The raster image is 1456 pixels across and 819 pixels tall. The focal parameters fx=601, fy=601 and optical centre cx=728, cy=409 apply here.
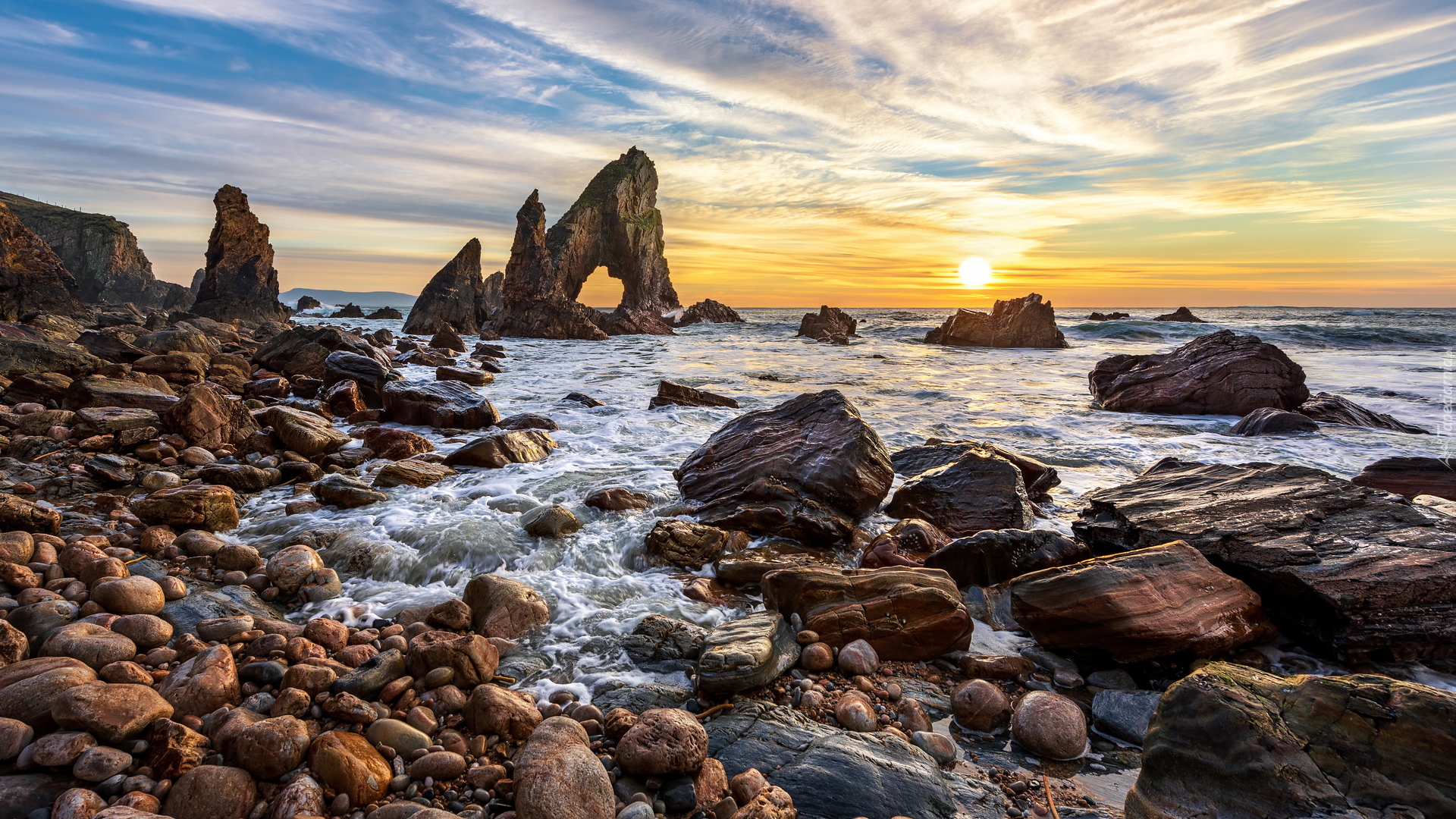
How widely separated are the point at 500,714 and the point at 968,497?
208 inches

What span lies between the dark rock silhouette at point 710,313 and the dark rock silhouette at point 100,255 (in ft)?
172

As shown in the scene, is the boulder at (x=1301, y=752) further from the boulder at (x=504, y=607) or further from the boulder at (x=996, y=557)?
the boulder at (x=504, y=607)

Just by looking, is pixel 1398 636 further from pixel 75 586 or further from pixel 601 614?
pixel 75 586

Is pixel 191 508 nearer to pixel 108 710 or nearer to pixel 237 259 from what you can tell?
pixel 108 710

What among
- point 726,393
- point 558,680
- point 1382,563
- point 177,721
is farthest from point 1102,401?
point 177,721

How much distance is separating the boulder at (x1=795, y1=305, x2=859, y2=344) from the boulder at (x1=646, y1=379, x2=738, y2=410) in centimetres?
3179

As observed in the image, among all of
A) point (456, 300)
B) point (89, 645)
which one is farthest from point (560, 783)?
point (456, 300)

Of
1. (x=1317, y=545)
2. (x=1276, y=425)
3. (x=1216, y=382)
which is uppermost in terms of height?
(x=1216, y=382)

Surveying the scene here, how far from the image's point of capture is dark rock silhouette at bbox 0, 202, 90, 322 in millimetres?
22406

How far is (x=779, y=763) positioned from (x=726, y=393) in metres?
14.5

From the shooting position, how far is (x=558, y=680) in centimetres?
362

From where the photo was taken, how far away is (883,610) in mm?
4156

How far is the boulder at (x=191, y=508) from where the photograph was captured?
525 centimetres

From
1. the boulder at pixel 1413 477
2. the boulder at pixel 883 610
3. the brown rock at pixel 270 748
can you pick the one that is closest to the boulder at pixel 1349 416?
the boulder at pixel 1413 477
